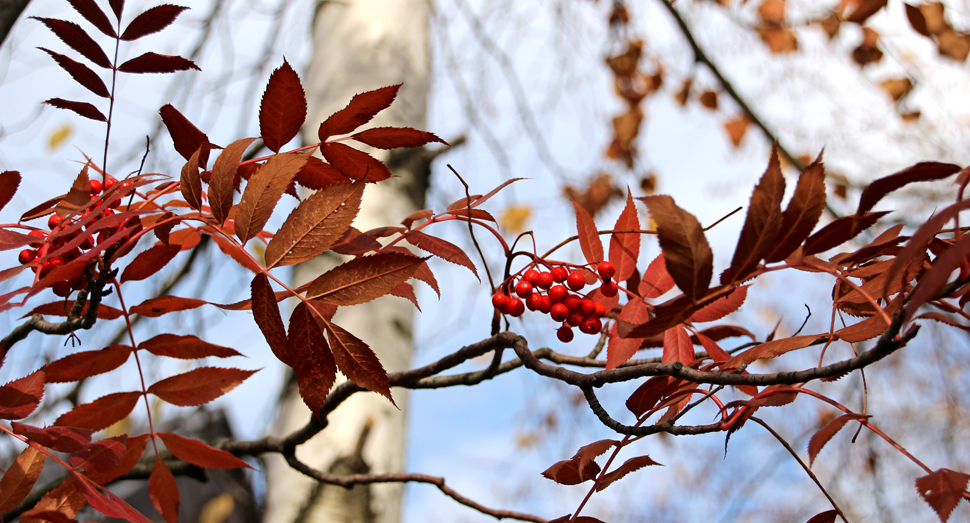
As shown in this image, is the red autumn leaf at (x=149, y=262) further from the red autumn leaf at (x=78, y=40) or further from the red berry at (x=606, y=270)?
the red berry at (x=606, y=270)

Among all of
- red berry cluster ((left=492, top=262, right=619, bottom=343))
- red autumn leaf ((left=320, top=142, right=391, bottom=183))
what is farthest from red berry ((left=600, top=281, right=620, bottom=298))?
red autumn leaf ((left=320, top=142, right=391, bottom=183))

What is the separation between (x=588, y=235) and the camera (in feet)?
1.85

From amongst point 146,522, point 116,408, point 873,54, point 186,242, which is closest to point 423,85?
point 186,242

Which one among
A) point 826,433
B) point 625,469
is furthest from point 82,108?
point 826,433

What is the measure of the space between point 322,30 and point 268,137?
1421mm

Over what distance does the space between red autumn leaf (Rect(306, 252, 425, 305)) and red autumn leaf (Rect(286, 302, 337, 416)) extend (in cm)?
2

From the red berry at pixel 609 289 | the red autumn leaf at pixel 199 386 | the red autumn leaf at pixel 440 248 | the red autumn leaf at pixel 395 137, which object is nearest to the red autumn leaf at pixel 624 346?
the red berry at pixel 609 289

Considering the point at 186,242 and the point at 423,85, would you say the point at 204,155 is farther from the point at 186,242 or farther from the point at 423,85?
the point at 423,85

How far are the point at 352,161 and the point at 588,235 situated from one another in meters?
0.23

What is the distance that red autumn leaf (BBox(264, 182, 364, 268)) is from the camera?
46cm

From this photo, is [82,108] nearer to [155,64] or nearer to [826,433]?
[155,64]

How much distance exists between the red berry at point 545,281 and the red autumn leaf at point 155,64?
39cm

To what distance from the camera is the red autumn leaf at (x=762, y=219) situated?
0.34 meters

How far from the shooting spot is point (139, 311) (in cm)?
62
